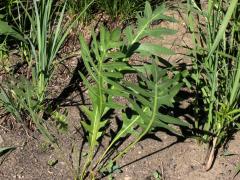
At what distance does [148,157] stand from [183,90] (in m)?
0.38

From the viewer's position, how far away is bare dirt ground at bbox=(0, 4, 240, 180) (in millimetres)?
1882

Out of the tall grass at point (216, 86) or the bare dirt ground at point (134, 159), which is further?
the bare dirt ground at point (134, 159)

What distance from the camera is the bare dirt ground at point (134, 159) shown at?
188 cm

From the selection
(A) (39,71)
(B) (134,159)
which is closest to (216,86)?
(B) (134,159)

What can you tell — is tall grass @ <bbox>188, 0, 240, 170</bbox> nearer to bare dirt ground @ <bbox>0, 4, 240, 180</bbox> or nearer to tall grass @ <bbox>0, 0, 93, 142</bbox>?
bare dirt ground @ <bbox>0, 4, 240, 180</bbox>

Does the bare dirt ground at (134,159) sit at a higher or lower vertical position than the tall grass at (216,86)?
lower

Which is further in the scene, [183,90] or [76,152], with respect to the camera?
[183,90]

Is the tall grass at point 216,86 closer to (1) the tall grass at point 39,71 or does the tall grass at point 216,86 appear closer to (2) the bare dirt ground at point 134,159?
(2) the bare dirt ground at point 134,159

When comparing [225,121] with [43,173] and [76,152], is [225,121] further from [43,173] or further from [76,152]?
Result: [43,173]

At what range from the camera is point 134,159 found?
1948 millimetres

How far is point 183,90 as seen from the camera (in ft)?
7.15

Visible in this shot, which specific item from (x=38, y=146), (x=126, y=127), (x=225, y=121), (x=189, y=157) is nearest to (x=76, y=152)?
Answer: (x=38, y=146)

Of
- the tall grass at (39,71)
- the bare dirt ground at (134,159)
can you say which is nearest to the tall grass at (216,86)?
the bare dirt ground at (134,159)

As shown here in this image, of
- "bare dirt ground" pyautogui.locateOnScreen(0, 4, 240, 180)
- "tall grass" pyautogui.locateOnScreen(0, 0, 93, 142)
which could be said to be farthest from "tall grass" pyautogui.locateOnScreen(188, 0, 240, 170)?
"tall grass" pyautogui.locateOnScreen(0, 0, 93, 142)
